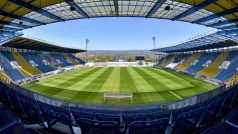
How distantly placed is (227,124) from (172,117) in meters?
1.89

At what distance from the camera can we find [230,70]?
93.0ft

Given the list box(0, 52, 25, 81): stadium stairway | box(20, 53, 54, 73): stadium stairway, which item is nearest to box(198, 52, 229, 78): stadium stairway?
box(0, 52, 25, 81): stadium stairway

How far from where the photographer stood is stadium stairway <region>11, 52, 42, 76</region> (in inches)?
1276

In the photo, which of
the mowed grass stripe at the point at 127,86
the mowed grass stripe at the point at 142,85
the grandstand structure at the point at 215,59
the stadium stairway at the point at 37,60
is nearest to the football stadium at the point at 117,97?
the grandstand structure at the point at 215,59

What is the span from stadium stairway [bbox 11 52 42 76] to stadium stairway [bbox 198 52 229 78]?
30.7 meters

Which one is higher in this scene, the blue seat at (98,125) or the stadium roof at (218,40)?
the stadium roof at (218,40)

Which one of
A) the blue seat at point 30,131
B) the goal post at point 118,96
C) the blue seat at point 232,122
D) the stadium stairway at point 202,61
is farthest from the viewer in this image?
the stadium stairway at point 202,61

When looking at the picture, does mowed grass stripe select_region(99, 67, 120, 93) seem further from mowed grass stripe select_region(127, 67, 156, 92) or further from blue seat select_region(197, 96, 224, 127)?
blue seat select_region(197, 96, 224, 127)

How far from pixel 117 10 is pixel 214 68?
81.2 feet

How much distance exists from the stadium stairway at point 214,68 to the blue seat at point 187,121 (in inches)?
1094

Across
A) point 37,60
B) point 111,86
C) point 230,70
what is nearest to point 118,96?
point 111,86

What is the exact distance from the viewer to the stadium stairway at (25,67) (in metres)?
32.4

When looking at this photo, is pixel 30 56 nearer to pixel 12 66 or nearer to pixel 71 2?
pixel 12 66

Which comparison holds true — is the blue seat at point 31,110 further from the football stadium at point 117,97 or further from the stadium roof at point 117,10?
the stadium roof at point 117,10
